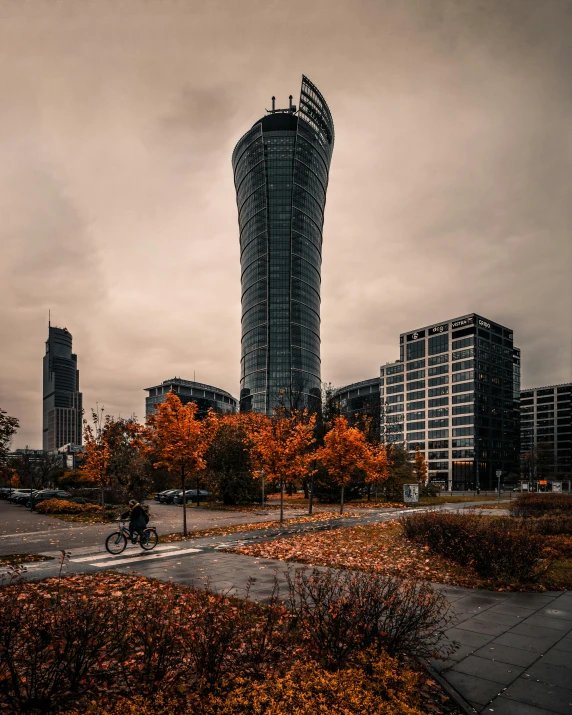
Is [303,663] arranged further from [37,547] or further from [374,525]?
[374,525]

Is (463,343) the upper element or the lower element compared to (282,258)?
lower

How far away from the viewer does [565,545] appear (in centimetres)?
1536

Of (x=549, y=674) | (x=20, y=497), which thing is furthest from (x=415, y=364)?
(x=549, y=674)

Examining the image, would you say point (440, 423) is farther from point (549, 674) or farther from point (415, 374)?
point (549, 674)

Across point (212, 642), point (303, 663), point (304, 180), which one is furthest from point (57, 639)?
point (304, 180)

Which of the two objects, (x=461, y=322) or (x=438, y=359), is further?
(x=438, y=359)

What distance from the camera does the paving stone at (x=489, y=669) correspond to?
6324 millimetres

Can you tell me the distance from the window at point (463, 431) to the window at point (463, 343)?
2431 cm

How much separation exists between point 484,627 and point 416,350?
513 feet

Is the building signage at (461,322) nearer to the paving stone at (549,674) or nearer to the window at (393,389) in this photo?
the window at (393,389)

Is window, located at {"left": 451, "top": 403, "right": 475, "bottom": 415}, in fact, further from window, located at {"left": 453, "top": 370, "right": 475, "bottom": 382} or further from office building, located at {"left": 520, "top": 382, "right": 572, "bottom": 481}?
office building, located at {"left": 520, "top": 382, "right": 572, "bottom": 481}

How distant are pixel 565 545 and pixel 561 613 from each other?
23.5 feet

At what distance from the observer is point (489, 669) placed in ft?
21.6

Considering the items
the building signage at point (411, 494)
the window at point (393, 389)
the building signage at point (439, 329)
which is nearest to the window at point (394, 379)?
the window at point (393, 389)
